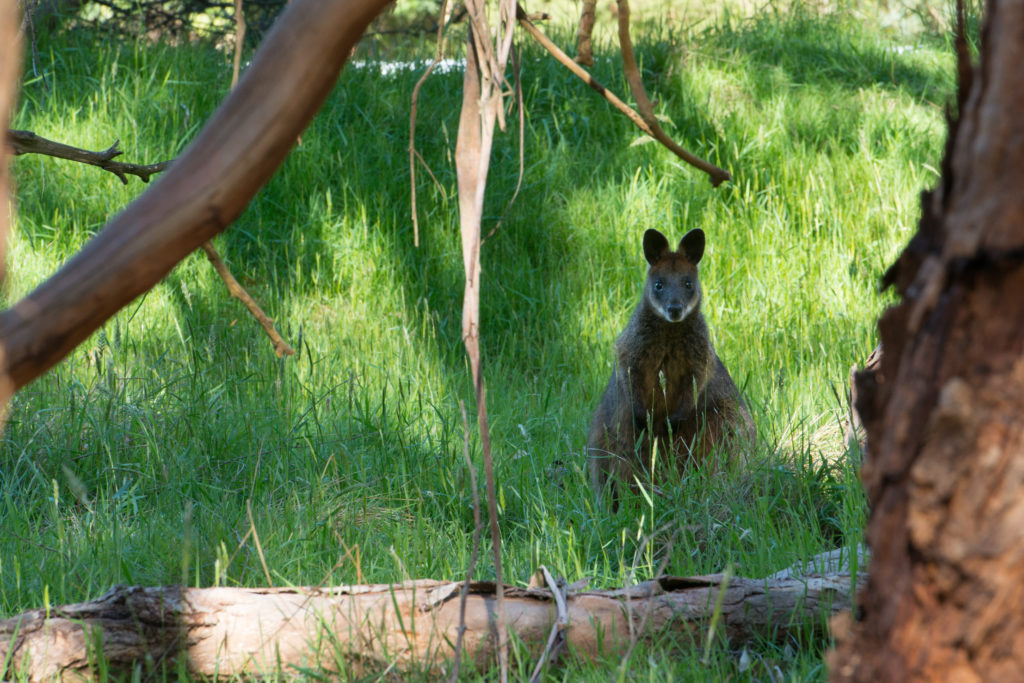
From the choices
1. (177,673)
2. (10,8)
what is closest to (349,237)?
(177,673)

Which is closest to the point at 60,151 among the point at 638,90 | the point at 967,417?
the point at 638,90

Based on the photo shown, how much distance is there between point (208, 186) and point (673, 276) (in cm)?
433

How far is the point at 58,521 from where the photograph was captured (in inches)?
146

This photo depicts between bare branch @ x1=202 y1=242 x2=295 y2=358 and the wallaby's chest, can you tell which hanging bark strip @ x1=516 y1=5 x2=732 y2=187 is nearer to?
bare branch @ x1=202 y1=242 x2=295 y2=358

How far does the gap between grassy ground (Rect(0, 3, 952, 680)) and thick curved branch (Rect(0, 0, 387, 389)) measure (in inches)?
56.6

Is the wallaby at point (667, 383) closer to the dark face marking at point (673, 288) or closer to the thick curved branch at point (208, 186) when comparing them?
the dark face marking at point (673, 288)

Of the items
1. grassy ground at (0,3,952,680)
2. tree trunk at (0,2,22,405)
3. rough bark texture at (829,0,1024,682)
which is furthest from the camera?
grassy ground at (0,3,952,680)

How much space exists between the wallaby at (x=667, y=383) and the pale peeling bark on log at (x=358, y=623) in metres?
2.54

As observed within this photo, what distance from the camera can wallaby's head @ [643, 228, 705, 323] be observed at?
5.30 metres

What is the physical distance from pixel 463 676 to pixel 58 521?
2.01 meters

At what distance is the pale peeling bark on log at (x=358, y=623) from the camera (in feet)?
8.22

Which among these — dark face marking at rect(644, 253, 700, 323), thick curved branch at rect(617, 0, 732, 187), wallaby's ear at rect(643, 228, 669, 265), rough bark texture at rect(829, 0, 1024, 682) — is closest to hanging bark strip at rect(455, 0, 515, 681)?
thick curved branch at rect(617, 0, 732, 187)

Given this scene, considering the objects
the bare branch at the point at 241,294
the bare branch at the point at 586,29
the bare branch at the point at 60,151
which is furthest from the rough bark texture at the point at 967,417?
the bare branch at the point at 60,151

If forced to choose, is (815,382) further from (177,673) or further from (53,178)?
(53,178)
